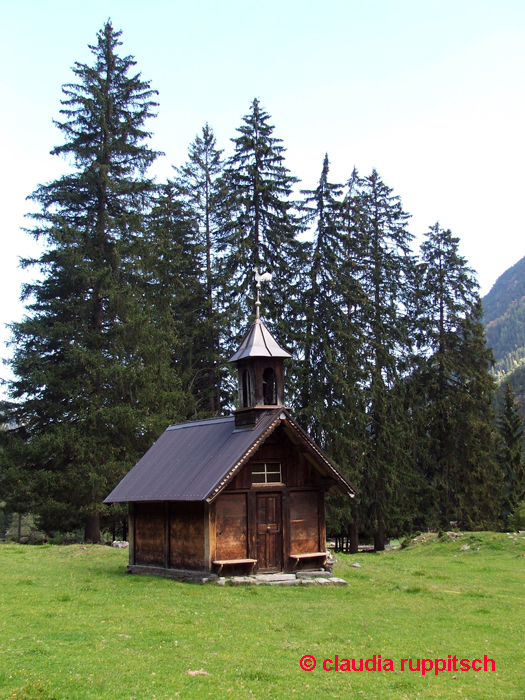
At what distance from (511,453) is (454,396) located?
10.5 m

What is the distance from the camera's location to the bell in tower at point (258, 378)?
2078 centimetres

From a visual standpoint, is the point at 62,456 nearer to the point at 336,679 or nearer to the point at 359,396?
the point at 359,396

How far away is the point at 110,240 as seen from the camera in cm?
3447

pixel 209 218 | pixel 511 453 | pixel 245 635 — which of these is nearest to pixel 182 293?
pixel 209 218

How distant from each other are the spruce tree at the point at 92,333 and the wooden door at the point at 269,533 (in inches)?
497

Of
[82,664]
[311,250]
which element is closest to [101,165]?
[311,250]

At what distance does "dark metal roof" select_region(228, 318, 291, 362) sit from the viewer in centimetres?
2103

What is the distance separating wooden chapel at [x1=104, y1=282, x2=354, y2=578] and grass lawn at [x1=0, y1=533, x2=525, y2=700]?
4.18 ft

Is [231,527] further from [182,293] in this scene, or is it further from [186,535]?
[182,293]

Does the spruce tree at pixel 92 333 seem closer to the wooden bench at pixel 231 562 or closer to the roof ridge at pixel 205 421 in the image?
the roof ridge at pixel 205 421

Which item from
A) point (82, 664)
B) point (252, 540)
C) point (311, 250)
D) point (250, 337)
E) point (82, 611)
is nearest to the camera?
point (82, 664)

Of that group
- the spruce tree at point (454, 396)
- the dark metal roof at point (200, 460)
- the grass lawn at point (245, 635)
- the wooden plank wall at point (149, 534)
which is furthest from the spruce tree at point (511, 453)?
the wooden plank wall at point (149, 534)

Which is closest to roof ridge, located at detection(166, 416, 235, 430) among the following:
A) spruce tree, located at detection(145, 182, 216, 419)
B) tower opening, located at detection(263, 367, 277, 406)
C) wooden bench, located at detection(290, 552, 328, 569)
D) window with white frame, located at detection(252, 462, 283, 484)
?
tower opening, located at detection(263, 367, 277, 406)

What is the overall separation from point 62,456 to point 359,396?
15925 mm
